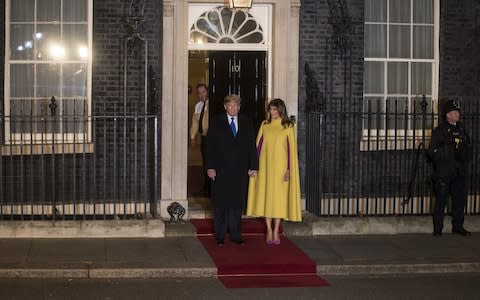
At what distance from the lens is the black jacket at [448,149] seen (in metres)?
12.3

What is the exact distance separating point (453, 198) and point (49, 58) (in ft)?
19.4

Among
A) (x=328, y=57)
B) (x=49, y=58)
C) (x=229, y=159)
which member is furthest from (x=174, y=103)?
(x=328, y=57)

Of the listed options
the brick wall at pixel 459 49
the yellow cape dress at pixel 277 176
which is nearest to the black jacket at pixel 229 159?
the yellow cape dress at pixel 277 176

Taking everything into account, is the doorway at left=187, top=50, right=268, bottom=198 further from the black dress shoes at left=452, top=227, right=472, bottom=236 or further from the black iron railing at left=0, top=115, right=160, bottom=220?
the black dress shoes at left=452, top=227, right=472, bottom=236

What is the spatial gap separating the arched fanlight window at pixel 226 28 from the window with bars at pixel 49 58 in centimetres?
158

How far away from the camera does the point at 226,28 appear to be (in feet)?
44.5

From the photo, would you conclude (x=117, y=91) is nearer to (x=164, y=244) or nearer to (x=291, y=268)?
(x=164, y=244)

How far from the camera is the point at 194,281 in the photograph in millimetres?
10125

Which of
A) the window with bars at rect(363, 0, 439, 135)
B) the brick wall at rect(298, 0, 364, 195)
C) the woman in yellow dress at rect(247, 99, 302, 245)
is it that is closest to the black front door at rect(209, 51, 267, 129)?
the brick wall at rect(298, 0, 364, 195)

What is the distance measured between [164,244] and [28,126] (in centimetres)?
284

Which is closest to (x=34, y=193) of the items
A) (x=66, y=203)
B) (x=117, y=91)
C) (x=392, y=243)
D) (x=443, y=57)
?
(x=66, y=203)

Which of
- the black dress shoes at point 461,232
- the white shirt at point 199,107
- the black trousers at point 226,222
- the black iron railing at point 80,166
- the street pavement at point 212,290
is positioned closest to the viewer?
the street pavement at point 212,290

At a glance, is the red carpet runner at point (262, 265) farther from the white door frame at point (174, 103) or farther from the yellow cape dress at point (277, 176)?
the white door frame at point (174, 103)

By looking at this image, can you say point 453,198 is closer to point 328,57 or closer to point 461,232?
point 461,232
